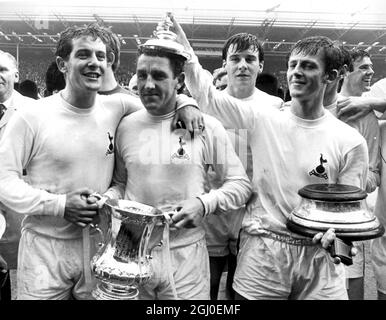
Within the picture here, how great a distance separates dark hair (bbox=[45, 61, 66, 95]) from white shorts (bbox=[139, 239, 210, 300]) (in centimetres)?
108

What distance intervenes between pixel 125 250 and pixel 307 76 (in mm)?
813

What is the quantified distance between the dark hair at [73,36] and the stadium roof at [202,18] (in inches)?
7.4

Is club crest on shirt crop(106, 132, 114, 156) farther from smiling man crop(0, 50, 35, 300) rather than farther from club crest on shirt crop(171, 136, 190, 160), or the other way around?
smiling man crop(0, 50, 35, 300)

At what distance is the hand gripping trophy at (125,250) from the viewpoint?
129 cm

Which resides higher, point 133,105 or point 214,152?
point 133,105

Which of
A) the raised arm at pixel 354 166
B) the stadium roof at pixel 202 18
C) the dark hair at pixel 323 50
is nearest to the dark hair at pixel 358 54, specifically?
the stadium roof at pixel 202 18

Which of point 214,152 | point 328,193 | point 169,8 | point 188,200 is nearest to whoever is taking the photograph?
point 328,193

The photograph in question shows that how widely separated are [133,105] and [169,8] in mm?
399

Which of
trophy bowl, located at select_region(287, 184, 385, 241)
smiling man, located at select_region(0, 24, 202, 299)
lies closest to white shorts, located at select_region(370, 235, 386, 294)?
trophy bowl, located at select_region(287, 184, 385, 241)

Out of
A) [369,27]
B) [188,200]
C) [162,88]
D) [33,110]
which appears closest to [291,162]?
[188,200]

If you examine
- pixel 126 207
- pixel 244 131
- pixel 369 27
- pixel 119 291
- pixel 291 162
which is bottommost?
pixel 119 291

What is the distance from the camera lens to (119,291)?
1.33 meters

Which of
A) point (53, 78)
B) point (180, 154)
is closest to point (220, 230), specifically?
point (180, 154)

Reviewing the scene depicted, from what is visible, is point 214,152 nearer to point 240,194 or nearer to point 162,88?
point 240,194
